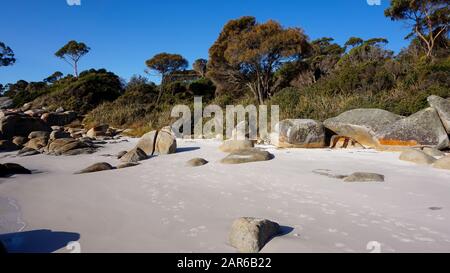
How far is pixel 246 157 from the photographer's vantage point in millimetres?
5316

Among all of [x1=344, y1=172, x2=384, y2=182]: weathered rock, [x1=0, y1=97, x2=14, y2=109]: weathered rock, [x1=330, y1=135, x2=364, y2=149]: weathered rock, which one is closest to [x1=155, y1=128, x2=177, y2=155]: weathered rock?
[x1=330, y1=135, x2=364, y2=149]: weathered rock

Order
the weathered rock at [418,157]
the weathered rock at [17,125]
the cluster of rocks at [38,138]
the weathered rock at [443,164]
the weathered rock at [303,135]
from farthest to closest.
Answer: the weathered rock at [17,125]
the cluster of rocks at [38,138]
the weathered rock at [303,135]
the weathered rock at [418,157]
the weathered rock at [443,164]

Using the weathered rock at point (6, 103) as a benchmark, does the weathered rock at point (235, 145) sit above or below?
below

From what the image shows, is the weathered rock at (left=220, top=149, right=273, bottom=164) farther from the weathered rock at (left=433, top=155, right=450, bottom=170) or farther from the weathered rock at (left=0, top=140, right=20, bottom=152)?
the weathered rock at (left=0, top=140, right=20, bottom=152)

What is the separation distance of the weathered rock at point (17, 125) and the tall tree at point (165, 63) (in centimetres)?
1532

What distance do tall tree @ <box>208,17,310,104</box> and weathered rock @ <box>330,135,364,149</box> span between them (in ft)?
22.6

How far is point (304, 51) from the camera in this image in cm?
1560

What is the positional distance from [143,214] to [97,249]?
2.40ft

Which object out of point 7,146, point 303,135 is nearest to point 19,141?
point 7,146

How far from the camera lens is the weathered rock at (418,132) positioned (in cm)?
601

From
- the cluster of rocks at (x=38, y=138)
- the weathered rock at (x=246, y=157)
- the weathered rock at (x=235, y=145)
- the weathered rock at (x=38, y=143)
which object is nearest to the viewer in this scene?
the weathered rock at (x=246, y=157)

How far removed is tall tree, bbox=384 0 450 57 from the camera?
15807mm

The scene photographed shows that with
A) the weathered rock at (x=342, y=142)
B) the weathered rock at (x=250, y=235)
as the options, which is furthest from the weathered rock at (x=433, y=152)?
the weathered rock at (x=250, y=235)

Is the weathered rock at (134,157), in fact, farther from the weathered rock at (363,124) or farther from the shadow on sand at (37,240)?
the weathered rock at (363,124)
